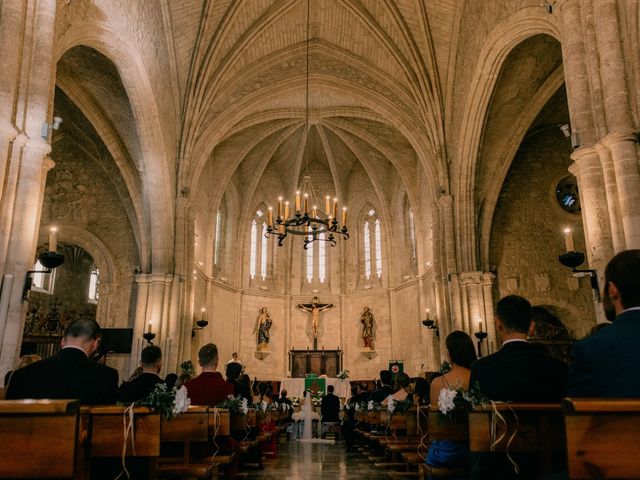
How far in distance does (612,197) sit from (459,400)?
493 cm

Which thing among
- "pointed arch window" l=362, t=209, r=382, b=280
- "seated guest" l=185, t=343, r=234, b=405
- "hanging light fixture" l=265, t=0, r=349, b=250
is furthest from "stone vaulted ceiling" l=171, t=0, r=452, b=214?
"seated guest" l=185, t=343, r=234, b=405

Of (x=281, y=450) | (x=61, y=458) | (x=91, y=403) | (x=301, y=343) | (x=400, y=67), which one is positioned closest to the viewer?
(x=61, y=458)

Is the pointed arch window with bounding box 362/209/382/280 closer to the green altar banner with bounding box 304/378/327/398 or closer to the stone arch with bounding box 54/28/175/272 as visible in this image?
the green altar banner with bounding box 304/378/327/398

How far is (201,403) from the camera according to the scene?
253 inches

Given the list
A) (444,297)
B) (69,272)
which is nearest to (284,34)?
(444,297)

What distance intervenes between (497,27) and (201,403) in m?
10.6

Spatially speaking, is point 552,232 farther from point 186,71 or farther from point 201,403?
point 201,403

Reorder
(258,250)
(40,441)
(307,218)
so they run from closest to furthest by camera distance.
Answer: (40,441) → (307,218) → (258,250)

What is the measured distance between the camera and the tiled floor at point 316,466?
7.73 meters

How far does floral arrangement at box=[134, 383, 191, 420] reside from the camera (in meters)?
3.72

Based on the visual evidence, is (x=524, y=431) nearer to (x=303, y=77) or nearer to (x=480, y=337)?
(x=480, y=337)

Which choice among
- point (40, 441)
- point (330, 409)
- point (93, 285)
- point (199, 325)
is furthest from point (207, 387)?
point (93, 285)

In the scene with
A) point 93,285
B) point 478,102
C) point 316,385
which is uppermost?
point 478,102

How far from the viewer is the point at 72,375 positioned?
3801 millimetres
